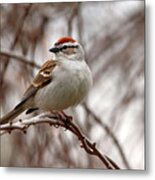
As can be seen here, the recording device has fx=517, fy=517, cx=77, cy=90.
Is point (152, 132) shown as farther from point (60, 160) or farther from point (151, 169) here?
point (60, 160)

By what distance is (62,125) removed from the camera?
7.34ft

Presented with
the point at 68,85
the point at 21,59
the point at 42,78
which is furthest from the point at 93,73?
the point at 21,59

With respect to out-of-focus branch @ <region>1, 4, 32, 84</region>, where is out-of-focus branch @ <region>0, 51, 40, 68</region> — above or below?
below

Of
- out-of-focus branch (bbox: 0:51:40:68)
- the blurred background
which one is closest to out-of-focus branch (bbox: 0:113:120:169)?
the blurred background

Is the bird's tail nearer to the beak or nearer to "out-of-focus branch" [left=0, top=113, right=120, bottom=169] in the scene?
"out-of-focus branch" [left=0, top=113, right=120, bottom=169]

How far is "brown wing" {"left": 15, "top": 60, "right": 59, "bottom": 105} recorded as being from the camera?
87.5 inches

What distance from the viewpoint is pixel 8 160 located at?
7.57 ft

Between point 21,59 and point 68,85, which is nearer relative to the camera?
point 68,85

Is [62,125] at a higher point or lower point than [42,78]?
lower

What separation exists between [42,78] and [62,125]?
A: 22cm

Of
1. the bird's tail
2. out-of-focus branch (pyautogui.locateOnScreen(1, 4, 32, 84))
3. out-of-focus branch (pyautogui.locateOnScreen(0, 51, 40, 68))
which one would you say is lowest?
the bird's tail

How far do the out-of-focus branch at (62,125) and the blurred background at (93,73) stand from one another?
0.07 feet

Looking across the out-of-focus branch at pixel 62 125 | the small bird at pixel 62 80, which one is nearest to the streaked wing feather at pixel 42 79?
the small bird at pixel 62 80

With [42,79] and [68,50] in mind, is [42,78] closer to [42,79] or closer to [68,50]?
[42,79]
